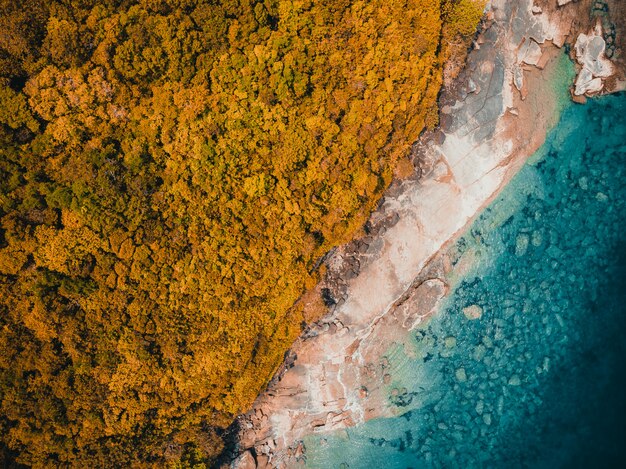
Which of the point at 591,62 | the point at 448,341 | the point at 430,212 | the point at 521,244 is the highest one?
the point at 591,62

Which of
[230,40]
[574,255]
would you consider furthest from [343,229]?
[574,255]

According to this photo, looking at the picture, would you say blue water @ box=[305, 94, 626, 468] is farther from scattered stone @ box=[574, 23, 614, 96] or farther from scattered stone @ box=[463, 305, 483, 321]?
scattered stone @ box=[574, 23, 614, 96]

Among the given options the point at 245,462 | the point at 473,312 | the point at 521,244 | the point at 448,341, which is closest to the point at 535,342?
the point at 473,312

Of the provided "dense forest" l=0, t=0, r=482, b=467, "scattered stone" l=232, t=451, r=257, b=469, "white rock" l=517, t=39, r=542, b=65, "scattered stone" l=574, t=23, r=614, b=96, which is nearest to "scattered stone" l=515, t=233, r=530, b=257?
"scattered stone" l=574, t=23, r=614, b=96

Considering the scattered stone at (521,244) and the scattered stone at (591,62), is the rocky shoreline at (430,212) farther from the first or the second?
the scattered stone at (521,244)

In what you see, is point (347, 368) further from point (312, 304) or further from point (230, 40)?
point (230, 40)

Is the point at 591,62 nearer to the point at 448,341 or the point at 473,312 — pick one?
the point at 473,312
